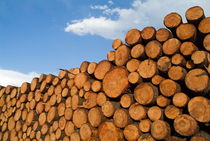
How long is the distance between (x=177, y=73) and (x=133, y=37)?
102 cm

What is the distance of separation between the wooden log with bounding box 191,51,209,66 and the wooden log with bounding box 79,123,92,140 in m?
2.13

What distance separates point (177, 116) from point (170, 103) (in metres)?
0.25

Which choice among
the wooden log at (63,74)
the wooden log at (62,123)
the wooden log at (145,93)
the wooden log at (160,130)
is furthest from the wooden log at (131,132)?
the wooden log at (63,74)

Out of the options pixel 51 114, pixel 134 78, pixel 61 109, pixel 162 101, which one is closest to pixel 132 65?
pixel 134 78

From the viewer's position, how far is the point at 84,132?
416 centimetres

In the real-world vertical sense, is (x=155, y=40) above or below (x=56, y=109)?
above

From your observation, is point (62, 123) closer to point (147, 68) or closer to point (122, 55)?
point (122, 55)

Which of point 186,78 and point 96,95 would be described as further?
point 96,95

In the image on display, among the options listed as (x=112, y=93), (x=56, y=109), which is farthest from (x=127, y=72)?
(x=56, y=109)

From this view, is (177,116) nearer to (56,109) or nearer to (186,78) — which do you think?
(186,78)

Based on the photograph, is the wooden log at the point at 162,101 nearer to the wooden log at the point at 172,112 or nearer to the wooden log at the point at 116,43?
the wooden log at the point at 172,112

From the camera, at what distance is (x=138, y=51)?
12.1 feet

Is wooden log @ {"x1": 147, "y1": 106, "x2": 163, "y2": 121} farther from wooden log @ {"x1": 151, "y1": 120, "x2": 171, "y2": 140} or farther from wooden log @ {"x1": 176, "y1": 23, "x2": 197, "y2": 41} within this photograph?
wooden log @ {"x1": 176, "y1": 23, "x2": 197, "y2": 41}

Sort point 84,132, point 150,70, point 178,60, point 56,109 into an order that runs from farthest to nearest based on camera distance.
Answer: point 56,109
point 84,132
point 150,70
point 178,60
